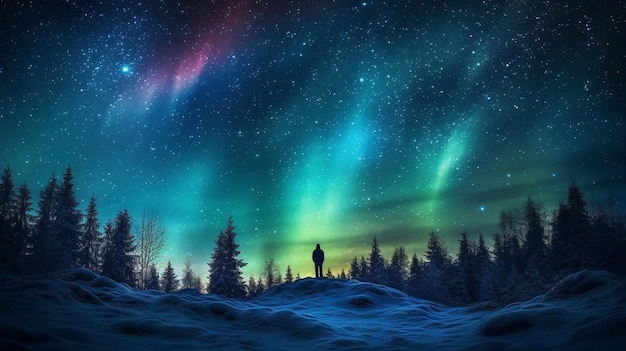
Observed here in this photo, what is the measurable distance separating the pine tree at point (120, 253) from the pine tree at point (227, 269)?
9053mm

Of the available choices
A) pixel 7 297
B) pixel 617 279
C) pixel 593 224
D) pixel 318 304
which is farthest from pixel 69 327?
pixel 593 224

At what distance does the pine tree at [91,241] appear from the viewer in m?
37.1

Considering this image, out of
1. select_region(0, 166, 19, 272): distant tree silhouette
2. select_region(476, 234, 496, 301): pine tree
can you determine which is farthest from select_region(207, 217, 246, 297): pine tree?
select_region(476, 234, 496, 301): pine tree

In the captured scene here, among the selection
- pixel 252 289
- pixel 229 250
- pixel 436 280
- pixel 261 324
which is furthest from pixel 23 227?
pixel 252 289

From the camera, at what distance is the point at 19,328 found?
20.6 ft

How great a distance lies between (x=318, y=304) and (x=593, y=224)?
33009 millimetres

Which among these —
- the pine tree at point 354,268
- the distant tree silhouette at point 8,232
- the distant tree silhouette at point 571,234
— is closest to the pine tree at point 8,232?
the distant tree silhouette at point 8,232

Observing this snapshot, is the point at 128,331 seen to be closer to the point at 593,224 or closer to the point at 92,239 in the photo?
the point at 92,239

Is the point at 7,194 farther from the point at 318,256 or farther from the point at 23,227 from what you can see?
the point at 318,256

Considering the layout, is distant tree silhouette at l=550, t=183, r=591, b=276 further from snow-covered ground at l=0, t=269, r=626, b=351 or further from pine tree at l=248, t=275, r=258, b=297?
pine tree at l=248, t=275, r=258, b=297

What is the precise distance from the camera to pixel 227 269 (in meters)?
39.2

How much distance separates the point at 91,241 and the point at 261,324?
36303 mm

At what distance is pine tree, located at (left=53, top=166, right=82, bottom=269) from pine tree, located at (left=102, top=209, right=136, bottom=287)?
119 inches

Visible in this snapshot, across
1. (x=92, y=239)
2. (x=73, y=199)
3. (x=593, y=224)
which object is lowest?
(x=593, y=224)
